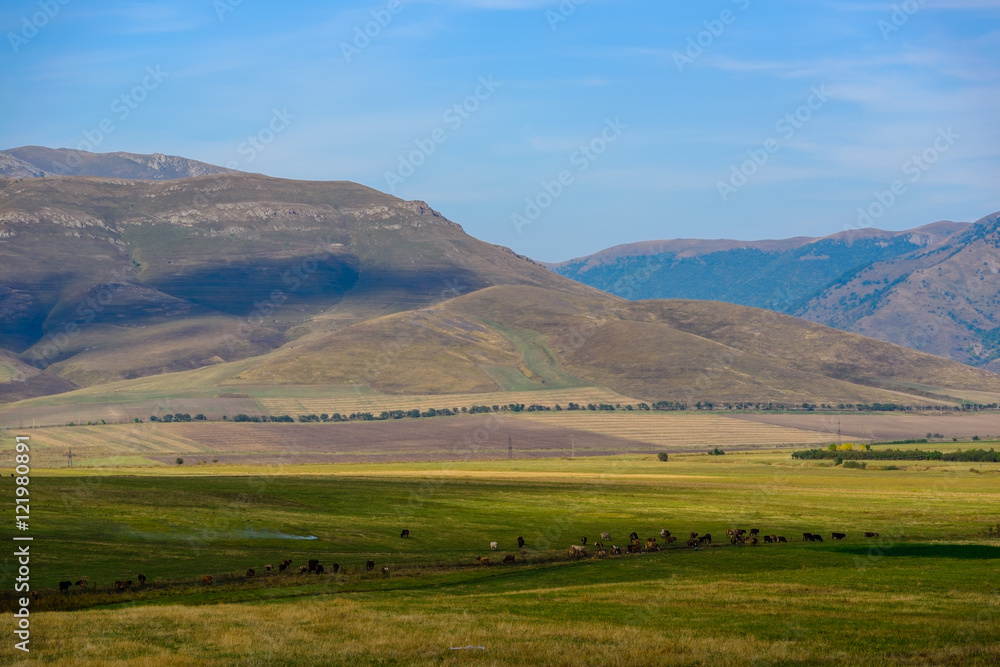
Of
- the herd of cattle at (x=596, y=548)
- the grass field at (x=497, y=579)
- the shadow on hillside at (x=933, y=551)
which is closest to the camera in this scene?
the grass field at (x=497, y=579)

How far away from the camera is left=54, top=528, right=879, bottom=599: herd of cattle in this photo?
143 feet

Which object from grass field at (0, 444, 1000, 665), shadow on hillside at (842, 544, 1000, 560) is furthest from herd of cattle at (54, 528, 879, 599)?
shadow on hillside at (842, 544, 1000, 560)

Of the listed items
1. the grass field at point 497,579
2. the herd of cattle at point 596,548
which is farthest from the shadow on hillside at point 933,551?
the herd of cattle at point 596,548

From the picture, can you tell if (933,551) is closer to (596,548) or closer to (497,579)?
(596,548)

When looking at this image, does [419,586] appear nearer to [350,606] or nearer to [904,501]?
[350,606]

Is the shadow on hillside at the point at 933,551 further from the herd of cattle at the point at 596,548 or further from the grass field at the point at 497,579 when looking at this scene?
the herd of cattle at the point at 596,548

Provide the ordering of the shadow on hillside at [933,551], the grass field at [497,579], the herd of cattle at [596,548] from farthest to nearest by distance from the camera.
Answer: the shadow on hillside at [933,551]
the herd of cattle at [596,548]
the grass field at [497,579]

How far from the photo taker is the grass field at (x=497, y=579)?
1097 inches

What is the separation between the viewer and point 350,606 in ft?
120

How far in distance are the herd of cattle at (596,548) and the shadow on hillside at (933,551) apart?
547 cm

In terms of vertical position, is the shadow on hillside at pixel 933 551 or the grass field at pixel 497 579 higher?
the grass field at pixel 497 579

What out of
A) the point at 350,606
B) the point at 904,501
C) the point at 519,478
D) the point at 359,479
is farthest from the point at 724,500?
the point at 350,606

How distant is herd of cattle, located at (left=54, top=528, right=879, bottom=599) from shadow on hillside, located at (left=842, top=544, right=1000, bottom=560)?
547 centimetres

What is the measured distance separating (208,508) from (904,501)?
63.9 metres
